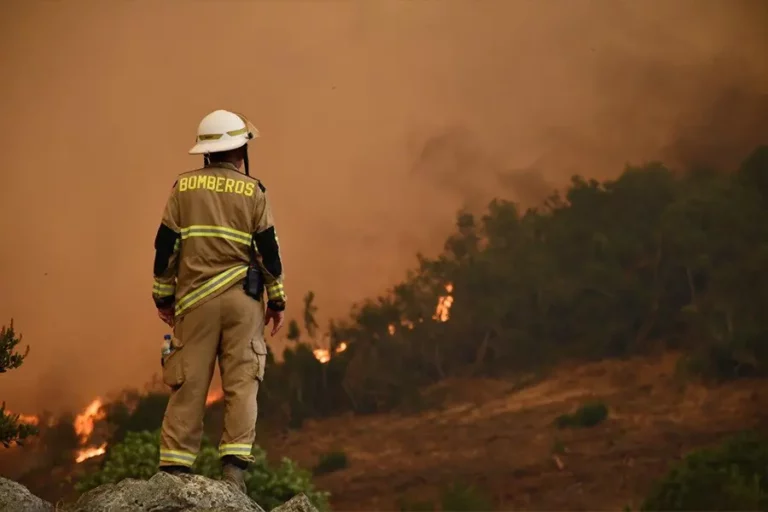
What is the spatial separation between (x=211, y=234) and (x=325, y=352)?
4419mm

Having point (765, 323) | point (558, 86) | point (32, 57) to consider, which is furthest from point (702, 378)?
point (32, 57)

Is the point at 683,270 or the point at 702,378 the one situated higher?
the point at 683,270

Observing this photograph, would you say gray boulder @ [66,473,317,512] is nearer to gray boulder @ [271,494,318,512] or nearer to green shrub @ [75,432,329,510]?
gray boulder @ [271,494,318,512]

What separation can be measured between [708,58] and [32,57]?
567 cm

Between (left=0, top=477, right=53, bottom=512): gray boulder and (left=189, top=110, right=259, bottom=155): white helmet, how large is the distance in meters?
1.62

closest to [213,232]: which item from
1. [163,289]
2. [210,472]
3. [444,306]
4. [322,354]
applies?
[163,289]

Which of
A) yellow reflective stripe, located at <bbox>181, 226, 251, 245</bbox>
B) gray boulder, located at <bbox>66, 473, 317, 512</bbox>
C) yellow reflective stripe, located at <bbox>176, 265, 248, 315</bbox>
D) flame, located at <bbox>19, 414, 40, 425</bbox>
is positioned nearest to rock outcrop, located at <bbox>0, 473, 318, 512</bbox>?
gray boulder, located at <bbox>66, 473, 317, 512</bbox>

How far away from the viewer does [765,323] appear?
9.18 m

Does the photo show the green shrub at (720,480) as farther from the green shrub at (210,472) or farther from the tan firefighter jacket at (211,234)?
the tan firefighter jacket at (211,234)

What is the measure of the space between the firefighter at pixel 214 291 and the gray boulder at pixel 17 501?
58 centimetres

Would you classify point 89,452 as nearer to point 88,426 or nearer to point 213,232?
point 88,426

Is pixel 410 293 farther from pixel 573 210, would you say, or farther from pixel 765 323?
pixel 765 323

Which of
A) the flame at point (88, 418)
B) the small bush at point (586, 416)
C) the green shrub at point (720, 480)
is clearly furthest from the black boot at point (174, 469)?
the green shrub at point (720, 480)

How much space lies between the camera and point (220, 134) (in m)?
4.72
